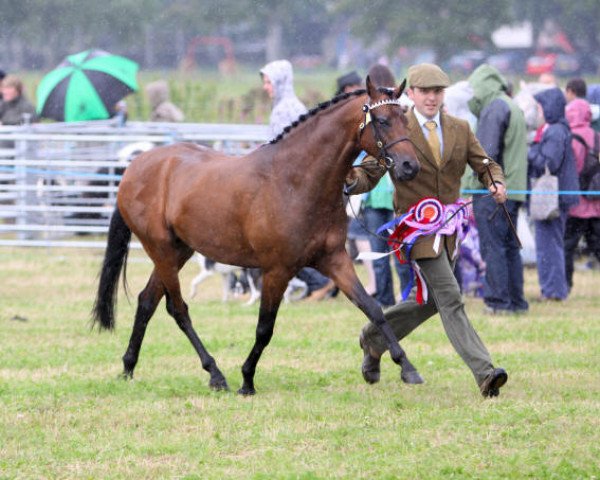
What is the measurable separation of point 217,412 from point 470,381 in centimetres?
188

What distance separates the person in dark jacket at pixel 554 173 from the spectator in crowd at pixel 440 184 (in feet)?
15.0

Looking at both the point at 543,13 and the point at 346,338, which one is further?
the point at 543,13

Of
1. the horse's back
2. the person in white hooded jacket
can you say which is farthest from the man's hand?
the person in white hooded jacket

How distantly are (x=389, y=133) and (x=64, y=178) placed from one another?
11.3m

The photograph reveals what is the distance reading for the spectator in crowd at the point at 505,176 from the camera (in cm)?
1141

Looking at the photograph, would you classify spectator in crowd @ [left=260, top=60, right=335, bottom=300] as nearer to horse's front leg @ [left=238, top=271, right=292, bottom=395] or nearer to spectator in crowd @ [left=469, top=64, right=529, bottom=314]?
spectator in crowd @ [left=469, top=64, right=529, bottom=314]

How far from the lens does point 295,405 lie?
7.62 meters

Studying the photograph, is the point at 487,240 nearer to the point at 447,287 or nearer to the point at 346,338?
the point at 346,338

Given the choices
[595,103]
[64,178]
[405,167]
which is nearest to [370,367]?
[405,167]

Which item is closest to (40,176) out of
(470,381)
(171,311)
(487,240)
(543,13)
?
(487,240)

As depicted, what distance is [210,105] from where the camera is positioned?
2817 centimetres

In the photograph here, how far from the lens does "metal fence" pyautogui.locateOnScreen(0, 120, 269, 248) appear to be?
16359mm

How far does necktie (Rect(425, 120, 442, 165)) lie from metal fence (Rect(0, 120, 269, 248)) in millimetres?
8025

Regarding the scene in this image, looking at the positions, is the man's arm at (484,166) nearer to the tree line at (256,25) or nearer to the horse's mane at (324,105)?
the horse's mane at (324,105)
